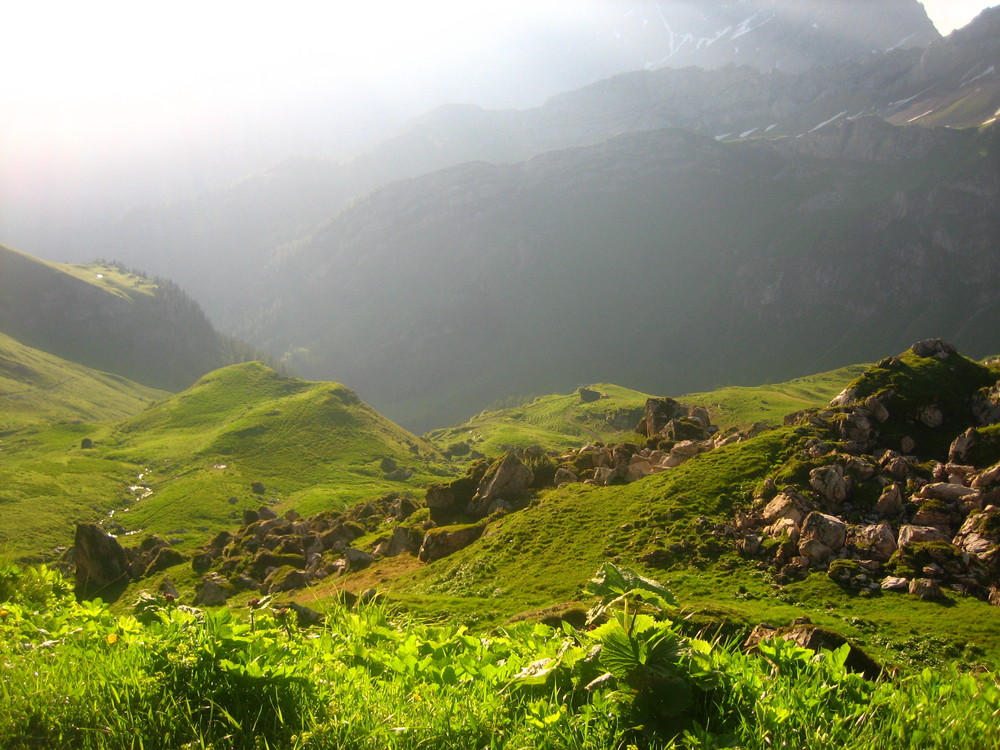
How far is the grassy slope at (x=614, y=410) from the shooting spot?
13300cm

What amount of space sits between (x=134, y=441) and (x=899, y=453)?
146908mm

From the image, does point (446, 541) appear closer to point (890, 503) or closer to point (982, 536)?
point (890, 503)

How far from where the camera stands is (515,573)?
30766 mm

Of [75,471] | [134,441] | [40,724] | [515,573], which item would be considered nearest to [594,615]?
[40,724]

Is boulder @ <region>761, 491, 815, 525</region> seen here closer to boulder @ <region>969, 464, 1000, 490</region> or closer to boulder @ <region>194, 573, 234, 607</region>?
boulder @ <region>969, 464, 1000, 490</region>

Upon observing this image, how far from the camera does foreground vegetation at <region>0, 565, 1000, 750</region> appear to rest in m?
4.53

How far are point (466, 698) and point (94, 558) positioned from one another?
5743 cm

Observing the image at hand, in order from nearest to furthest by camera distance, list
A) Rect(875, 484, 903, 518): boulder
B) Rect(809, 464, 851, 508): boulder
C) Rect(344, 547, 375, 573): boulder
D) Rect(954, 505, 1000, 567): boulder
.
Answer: Rect(954, 505, 1000, 567): boulder, Rect(875, 484, 903, 518): boulder, Rect(809, 464, 851, 508): boulder, Rect(344, 547, 375, 573): boulder

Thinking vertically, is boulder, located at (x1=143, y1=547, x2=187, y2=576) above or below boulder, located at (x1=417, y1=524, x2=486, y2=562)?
below

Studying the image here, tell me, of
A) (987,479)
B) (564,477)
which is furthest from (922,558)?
(564,477)

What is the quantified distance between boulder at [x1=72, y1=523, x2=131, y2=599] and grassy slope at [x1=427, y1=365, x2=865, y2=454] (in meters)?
91.7

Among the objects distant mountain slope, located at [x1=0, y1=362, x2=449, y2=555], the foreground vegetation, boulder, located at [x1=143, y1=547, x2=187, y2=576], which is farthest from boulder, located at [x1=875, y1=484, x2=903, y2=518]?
distant mountain slope, located at [x1=0, y1=362, x2=449, y2=555]

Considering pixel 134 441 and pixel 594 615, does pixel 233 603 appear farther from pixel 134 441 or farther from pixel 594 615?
pixel 134 441

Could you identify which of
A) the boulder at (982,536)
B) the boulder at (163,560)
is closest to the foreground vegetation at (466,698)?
the boulder at (982,536)
